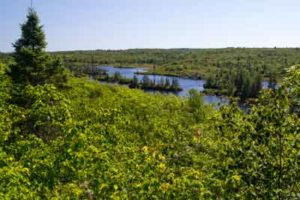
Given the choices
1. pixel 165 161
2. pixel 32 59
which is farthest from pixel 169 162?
pixel 32 59

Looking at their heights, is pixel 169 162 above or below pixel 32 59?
below

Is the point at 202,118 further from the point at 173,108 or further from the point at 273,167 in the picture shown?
the point at 273,167

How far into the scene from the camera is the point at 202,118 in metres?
60.2

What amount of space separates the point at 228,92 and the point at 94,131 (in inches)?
6442

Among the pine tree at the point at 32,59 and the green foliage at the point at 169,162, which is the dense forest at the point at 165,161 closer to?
the green foliage at the point at 169,162

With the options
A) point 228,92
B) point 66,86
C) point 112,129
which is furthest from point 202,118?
point 228,92

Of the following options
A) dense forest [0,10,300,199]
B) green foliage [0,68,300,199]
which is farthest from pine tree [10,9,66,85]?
green foliage [0,68,300,199]

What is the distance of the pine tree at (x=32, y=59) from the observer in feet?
171

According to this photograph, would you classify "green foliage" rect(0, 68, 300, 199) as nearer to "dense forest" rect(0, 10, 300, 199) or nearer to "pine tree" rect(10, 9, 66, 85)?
"dense forest" rect(0, 10, 300, 199)

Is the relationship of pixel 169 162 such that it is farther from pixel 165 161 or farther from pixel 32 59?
pixel 32 59

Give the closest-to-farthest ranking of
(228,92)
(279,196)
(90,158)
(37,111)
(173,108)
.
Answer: (279,196)
(90,158)
(37,111)
(173,108)
(228,92)

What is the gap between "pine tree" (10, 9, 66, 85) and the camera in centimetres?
5200

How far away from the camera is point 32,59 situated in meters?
52.0

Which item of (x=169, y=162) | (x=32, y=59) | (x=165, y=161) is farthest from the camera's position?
(x=32, y=59)
